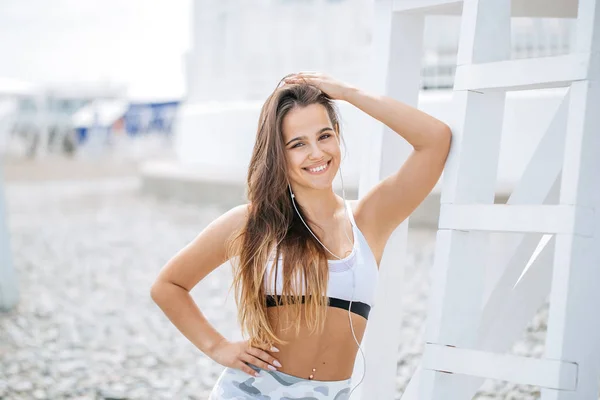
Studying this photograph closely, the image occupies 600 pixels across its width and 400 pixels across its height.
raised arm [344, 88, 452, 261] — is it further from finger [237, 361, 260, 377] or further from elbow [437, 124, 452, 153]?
finger [237, 361, 260, 377]

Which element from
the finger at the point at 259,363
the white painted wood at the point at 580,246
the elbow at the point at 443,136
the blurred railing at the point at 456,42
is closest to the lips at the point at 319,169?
the elbow at the point at 443,136

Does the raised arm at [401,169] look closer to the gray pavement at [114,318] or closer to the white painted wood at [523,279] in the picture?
the white painted wood at [523,279]

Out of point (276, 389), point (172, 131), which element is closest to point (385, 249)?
point (276, 389)

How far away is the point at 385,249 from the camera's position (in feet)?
9.18

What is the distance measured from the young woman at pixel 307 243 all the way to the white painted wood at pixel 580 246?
494 mm

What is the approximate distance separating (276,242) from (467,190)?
619 mm

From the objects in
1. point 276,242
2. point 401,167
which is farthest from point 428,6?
point 276,242

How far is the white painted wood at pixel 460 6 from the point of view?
260cm

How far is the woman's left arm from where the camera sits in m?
2.47

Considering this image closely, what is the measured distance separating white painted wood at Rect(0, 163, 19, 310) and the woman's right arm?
4.30 metres

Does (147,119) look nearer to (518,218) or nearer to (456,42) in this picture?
(456,42)

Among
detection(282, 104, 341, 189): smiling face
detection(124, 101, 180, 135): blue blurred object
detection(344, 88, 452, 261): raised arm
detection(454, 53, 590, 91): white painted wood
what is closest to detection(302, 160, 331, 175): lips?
detection(282, 104, 341, 189): smiling face

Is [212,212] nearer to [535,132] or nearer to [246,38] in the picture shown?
[246,38]

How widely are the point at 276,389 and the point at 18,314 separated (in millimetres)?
4703
